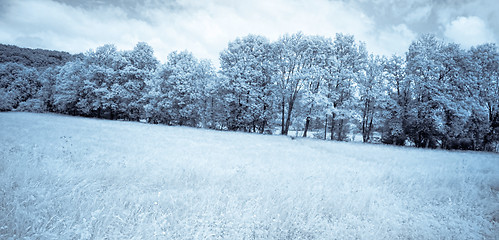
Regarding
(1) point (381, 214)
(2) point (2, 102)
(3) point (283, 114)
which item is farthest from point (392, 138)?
(2) point (2, 102)

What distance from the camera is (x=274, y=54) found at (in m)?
32.6

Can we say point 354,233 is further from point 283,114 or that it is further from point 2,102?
point 2,102

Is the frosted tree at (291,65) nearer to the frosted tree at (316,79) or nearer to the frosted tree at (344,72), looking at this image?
the frosted tree at (316,79)

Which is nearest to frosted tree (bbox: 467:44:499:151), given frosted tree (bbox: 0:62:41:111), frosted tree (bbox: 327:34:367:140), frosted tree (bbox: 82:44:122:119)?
frosted tree (bbox: 327:34:367:140)

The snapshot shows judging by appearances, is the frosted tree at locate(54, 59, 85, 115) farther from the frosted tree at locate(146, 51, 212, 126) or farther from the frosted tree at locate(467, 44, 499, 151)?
the frosted tree at locate(467, 44, 499, 151)

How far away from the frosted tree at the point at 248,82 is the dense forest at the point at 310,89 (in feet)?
0.52

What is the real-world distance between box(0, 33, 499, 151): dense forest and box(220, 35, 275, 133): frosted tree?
0.52ft

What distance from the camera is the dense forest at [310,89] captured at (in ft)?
84.2

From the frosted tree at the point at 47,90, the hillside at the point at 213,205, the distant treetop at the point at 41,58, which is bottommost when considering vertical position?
the hillside at the point at 213,205

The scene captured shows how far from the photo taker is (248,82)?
31.5m

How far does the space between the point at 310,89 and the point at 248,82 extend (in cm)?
926

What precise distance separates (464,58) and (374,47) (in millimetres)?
10185

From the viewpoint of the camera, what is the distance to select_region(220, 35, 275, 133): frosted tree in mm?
30844

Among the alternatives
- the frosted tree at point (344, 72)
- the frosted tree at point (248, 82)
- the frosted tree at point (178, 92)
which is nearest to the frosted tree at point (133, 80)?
the frosted tree at point (178, 92)
